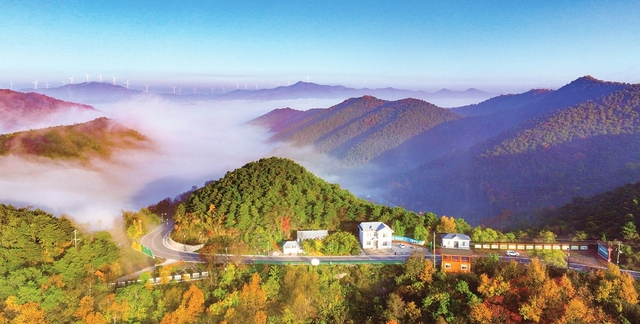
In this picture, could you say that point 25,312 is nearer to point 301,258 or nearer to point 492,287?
point 301,258

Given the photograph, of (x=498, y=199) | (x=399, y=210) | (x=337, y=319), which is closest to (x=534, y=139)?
(x=498, y=199)

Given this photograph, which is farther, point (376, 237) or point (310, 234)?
point (310, 234)

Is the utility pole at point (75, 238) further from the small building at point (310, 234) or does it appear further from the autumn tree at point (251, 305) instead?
the small building at point (310, 234)

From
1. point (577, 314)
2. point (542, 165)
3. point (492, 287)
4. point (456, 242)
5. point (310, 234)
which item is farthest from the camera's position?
point (542, 165)

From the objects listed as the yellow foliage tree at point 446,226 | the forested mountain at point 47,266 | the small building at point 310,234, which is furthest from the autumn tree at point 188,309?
the yellow foliage tree at point 446,226

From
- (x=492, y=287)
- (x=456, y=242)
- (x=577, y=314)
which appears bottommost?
(x=577, y=314)

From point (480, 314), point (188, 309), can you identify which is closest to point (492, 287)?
point (480, 314)

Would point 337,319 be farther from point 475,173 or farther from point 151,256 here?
point 475,173

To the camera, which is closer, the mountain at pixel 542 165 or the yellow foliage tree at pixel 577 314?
the yellow foliage tree at pixel 577 314
